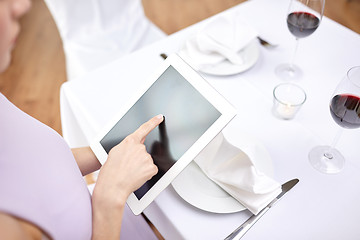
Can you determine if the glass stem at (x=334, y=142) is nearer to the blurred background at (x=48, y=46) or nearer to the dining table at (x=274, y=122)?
the dining table at (x=274, y=122)

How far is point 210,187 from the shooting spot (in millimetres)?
720

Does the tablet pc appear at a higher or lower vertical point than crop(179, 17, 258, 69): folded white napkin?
lower

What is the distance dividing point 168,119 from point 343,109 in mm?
357

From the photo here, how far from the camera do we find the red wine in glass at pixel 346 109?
685mm

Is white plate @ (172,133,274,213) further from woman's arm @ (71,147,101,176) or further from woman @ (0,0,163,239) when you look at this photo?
woman's arm @ (71,147,101,176)

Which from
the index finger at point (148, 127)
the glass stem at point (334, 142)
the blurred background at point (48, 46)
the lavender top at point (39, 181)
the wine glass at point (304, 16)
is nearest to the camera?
the lavender top at point (39, 181)

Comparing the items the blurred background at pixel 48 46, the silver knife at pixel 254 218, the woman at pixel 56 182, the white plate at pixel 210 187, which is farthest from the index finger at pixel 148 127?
the blurred background at pixel 48 46

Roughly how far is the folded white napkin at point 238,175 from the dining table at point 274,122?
0.04m

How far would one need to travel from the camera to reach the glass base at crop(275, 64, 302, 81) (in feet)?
3.20

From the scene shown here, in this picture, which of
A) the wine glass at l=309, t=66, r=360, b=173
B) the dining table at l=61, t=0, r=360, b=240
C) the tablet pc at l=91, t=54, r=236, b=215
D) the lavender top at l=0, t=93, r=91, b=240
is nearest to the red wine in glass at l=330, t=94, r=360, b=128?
the wine glass at l=309, t=66, r=360, b=173

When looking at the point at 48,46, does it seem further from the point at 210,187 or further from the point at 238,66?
the point at 210,187

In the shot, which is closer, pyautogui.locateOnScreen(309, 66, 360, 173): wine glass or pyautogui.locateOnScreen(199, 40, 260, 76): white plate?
pyautogui.locateOnScreen(309, 66, 360, 173): wine glass

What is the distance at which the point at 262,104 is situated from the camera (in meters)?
0.91

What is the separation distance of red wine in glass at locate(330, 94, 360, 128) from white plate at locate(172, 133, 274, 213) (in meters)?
0.17
